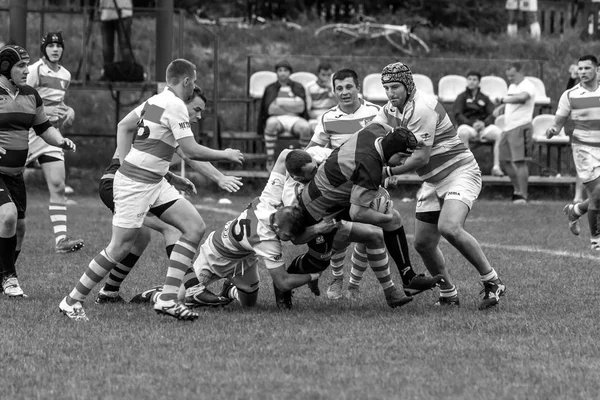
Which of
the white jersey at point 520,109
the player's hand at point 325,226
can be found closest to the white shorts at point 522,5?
the white jersey at point 520,109

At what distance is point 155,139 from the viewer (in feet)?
25.7

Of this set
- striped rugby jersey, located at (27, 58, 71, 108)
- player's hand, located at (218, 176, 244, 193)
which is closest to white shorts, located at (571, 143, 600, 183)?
striped rugby jersey, located at (27, 58, 71, 108)

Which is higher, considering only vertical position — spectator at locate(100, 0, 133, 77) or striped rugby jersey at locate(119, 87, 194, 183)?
spectator at locate(100, 0, 133, 77)

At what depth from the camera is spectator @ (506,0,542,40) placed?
25.6 m

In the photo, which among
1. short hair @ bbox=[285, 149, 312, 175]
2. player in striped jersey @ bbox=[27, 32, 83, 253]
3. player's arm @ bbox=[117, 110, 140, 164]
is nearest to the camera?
short hair @ bbox=[285, 149, 312, 175]

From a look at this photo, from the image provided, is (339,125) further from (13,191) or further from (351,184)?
(13,191)

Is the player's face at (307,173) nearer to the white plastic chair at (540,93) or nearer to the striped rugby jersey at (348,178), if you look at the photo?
the striped rugby jersey at (348,178)

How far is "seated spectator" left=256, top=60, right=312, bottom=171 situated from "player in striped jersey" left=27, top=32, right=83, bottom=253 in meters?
6.25

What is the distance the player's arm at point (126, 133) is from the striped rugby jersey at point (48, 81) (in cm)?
512

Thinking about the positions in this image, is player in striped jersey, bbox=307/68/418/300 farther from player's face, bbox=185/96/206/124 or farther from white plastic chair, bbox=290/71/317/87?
white plastic chair, bbox=290/71/317/87

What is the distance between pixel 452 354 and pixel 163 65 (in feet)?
43.7

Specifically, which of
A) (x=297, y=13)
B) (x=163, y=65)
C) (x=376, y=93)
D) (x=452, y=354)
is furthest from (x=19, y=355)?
(x=297, y=13)

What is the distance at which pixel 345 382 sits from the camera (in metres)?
5.90

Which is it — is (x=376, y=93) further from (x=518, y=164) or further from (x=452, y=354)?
(x=452, y=354)
